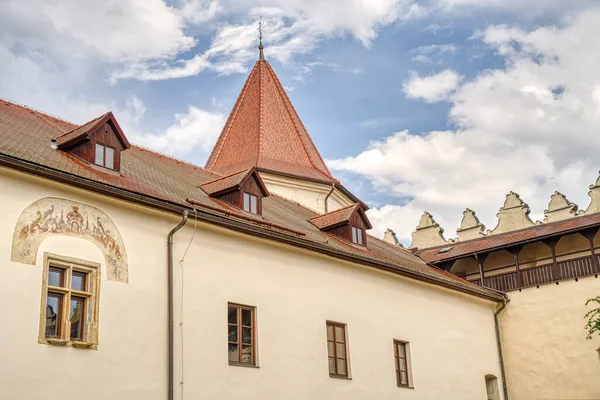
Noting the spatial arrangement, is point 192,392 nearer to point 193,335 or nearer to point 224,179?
point 193,335

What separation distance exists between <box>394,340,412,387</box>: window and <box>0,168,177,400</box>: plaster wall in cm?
777

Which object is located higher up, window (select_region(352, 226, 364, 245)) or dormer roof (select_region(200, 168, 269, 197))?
dormer roof (select_region(200, 168, 269, 197))

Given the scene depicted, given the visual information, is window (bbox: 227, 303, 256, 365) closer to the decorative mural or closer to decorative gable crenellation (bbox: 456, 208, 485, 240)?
the decorative mural


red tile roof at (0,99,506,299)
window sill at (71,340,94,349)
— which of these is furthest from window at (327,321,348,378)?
window sill at (71,340,94,349)

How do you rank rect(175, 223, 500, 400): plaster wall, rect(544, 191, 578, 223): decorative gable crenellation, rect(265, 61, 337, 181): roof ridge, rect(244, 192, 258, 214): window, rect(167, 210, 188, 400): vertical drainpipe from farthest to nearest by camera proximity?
1. rect(544, 191, 578, 223): decorative gable crenellation
2. rect(265, 61, 337, 181): roof ridge
3. rect(244, 192, 258, 214): window
4. rect(175, 223, 500, 400): plaster wall
5. rect(167, 210, 188, 400): vertical drainpipe

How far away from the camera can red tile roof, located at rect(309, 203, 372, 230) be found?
71.1 feet

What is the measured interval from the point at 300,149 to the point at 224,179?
1008 cm

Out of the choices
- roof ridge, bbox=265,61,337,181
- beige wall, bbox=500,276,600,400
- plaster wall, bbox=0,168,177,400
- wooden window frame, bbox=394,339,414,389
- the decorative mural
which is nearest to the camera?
plaster wall, bbox=0,168,177,400

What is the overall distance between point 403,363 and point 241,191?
632 centimetres

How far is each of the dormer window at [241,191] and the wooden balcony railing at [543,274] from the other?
34.5ft

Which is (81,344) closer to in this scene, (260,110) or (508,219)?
(260,110)

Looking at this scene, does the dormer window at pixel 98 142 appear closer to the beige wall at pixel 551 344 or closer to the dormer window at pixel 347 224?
the dormer window at pixel 347 224

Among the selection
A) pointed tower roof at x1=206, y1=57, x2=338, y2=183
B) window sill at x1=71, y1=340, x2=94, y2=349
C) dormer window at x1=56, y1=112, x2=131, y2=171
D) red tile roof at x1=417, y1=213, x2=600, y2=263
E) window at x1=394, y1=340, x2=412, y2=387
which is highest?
pointed tower roof at x1=206, y1=57, x2=338, y2=183

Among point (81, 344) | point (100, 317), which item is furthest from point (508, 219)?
point (81, 344)
